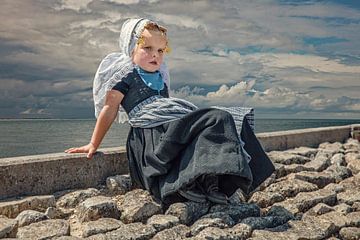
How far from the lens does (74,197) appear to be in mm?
3846

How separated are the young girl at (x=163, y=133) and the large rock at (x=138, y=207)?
86 mm

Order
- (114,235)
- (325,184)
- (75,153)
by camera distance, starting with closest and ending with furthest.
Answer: (114,235)
(75,153)
(325,184)

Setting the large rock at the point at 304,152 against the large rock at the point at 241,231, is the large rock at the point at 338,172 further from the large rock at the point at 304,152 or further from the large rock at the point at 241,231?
→ the large rock at the point at 241,231

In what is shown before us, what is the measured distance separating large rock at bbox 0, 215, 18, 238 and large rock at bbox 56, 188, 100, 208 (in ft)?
1.76

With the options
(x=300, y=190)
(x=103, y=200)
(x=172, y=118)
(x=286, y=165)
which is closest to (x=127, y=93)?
(x=172, y=118)

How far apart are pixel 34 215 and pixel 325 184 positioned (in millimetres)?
2647

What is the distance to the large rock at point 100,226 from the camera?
322 cm

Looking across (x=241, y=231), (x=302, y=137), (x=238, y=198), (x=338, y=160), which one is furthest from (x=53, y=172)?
(x=302, y=137)

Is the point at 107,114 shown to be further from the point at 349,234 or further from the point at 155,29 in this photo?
the point at 349,234

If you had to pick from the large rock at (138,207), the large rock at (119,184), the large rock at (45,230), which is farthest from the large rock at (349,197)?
the large rock at (45,230)

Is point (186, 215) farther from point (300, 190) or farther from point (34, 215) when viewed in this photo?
point (300, 190)

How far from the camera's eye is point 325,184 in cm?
484

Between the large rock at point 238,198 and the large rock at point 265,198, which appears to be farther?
the large rock at point 265,198

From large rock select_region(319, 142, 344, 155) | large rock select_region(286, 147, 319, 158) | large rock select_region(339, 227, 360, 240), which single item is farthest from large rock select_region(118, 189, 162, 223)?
large rock select_region(319, 142, 344, 155)
